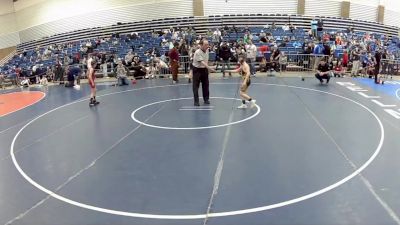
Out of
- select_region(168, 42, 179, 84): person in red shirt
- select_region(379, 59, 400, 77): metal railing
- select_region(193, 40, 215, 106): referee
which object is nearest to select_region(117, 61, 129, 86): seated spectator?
select_region(168, 42, 179, 84): person in red shirt

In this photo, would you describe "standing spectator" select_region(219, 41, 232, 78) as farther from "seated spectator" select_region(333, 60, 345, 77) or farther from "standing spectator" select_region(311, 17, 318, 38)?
"standing spectator" select_region(311, 17, 318, 38)

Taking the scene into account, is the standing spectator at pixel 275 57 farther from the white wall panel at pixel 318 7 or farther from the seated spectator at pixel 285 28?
the white wall panel at pixel 318 7

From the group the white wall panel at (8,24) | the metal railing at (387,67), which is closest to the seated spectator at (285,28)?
the metal railing at (387,67)

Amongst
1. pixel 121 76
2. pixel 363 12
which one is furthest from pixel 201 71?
pixel 363 12

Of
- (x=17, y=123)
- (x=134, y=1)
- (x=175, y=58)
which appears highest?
(x=134, y=1)

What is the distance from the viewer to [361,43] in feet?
75.7

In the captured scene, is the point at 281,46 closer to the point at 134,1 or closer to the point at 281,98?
the point at 281,98

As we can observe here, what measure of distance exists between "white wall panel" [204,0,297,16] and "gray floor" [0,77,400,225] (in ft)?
59.1

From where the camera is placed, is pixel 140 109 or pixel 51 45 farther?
pixel 51 45

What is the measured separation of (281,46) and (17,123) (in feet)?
49.4

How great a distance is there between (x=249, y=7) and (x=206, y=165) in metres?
24.1

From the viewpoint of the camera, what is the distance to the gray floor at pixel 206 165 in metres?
5.30

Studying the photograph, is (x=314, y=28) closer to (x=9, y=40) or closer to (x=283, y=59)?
(x=283, y=59)

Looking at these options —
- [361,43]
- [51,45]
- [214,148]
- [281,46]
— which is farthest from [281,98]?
[51,45]
